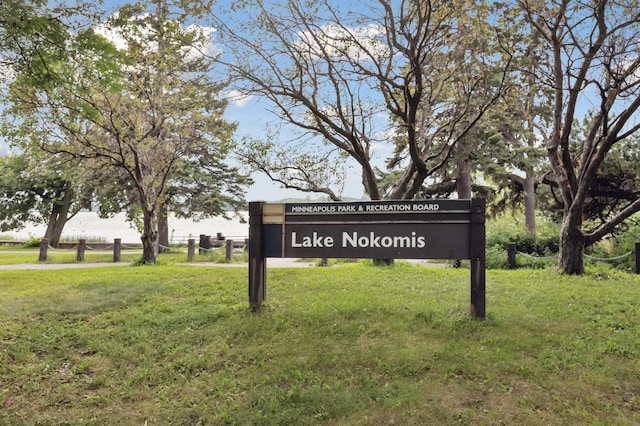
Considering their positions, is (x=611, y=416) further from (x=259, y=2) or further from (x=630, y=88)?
(x=259, y=2)

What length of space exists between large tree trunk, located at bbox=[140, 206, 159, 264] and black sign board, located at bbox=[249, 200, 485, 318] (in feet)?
33.8

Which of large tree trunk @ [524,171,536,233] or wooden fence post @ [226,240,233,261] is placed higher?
large tree trunk @ [524,171,536,233]

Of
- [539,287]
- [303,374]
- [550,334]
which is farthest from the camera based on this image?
[539,287]

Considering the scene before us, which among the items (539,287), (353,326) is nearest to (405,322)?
(353,326)

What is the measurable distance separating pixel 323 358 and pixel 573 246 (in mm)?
8796

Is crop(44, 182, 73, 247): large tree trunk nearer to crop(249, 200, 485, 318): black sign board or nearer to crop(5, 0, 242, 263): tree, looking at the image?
crop(5, 0, 242, 263): tree

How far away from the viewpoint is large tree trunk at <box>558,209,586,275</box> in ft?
37.2

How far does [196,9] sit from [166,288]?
6.67m

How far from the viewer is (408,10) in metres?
11.3

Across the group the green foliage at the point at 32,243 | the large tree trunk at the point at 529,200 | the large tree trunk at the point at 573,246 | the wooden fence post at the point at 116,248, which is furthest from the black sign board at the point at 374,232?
the green foliage at the point at 32,243

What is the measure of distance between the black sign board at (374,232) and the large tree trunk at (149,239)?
10295mm

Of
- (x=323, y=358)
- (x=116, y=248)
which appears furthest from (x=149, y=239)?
(x=323, y=358)

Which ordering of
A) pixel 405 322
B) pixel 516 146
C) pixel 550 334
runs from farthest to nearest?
1. pixel 516 146
2. pixel 405 322
3. pixel 550 334

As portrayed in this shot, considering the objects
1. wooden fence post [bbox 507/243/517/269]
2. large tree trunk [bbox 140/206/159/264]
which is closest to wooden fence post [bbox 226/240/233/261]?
large tree trunk [bbox 140/206/159/264]
